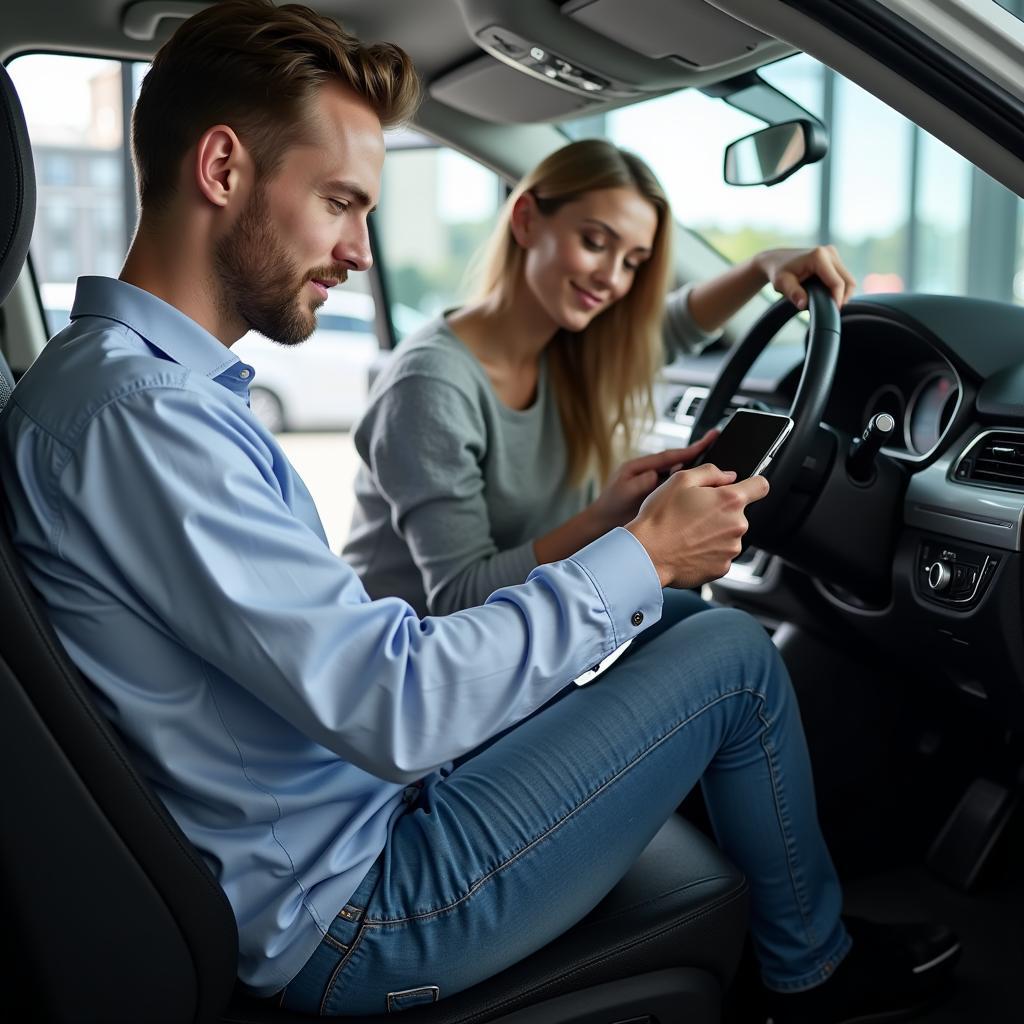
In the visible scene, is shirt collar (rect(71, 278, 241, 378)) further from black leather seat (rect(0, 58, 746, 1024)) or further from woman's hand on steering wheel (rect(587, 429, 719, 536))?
woman's hand on steering wheel (rect(587, 429, 719, 536))

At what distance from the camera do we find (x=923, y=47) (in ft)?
3.50

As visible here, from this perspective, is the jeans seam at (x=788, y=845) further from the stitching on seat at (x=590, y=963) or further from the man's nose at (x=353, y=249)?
the man's nose at (x=353, y=249)

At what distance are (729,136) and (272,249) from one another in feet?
3.50

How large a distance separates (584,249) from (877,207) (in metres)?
10.1

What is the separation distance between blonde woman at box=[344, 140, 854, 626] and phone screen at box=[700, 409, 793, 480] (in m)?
0.08

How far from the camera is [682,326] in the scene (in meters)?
2.07

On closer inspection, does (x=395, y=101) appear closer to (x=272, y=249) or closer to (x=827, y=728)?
(x=272, y=249)

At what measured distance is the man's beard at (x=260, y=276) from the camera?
1017 mm

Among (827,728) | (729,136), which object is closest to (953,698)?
(827,728)

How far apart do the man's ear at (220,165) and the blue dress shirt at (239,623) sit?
0.11 meters

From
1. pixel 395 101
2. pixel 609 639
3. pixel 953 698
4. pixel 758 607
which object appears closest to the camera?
pixel 609 639

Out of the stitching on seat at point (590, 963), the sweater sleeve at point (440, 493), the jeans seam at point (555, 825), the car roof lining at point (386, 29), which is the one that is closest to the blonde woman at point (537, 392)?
the sweater sleeve at point (440, 493)

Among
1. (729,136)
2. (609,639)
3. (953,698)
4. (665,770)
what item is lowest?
(953,698)

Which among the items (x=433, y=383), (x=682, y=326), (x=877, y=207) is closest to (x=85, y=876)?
(x=433, y=383)
